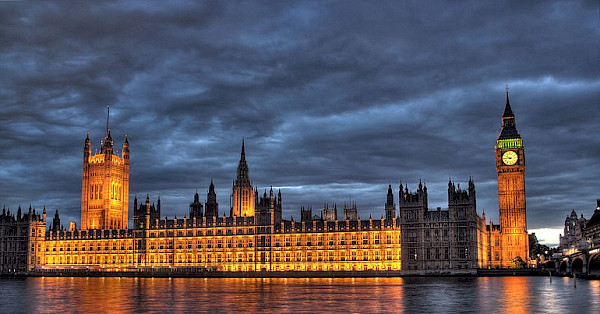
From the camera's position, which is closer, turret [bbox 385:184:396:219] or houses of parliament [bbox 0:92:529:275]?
houses of parliament [bbox 0:92:529:275]

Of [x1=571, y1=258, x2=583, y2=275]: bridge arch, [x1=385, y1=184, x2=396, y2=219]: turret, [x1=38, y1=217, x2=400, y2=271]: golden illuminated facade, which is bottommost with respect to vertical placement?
[x1=571, y1=258, x2=583, y2=275]: bridge arch

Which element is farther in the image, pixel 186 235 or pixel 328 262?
pixel 186 235

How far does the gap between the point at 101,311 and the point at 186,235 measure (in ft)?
459

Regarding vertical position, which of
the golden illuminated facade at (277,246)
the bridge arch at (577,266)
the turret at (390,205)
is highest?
the turret at (390,205)

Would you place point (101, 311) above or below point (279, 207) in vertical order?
below

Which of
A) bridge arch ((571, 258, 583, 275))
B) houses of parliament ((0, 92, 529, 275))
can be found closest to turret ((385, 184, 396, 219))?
houses of parliament ((0, 92, 529, 275))

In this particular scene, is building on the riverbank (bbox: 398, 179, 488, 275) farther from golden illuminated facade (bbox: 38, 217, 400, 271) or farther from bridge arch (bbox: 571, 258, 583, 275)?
bridge arch (bbox: 571, 258, 583, 275)

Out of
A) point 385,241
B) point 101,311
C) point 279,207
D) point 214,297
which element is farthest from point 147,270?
point 101,311

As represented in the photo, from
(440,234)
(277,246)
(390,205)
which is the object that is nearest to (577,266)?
(440,234)

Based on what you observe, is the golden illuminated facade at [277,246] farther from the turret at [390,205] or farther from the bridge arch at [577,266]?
the bridge arch at [577,266]

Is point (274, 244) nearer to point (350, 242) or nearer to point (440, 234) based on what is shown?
point (350, 242)

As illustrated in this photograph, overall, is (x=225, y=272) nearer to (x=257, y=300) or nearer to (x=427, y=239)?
(x=427, y=239)

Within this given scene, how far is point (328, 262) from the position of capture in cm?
18125

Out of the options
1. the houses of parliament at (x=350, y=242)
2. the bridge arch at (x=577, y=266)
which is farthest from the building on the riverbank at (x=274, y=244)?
the bridge arch at (x=577, y=266)
